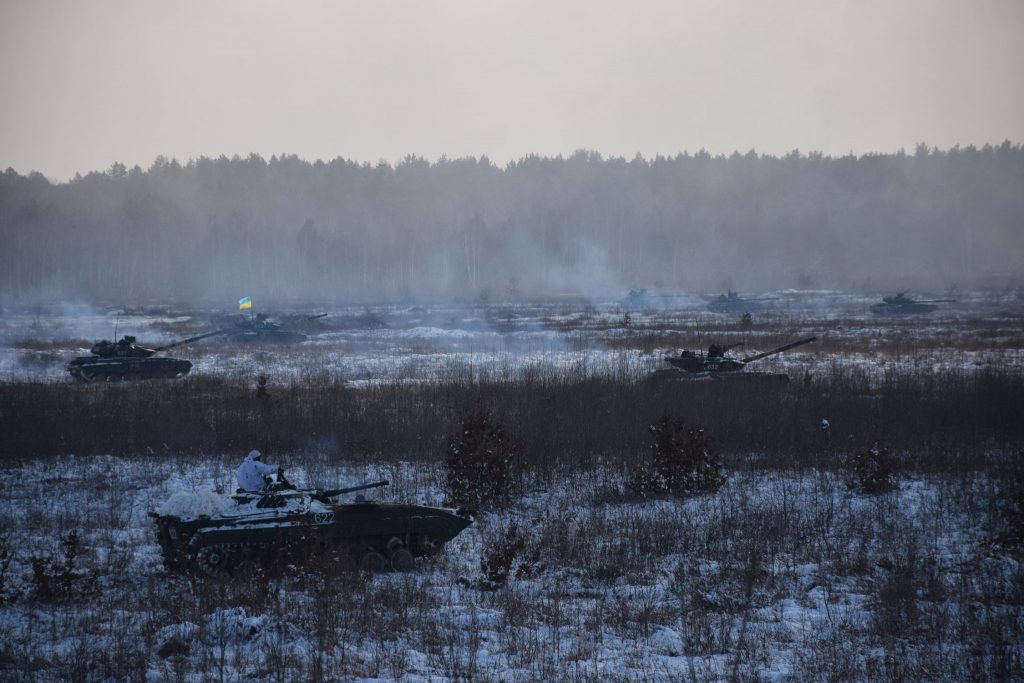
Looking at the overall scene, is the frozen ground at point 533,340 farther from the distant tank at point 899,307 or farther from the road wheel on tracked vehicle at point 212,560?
the road wheel on tracked vehicle at point 212,560

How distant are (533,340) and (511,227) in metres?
80.4

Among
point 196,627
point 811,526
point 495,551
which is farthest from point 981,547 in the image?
point 196,627

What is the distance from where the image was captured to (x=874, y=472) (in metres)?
14.3

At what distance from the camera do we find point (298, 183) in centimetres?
14812

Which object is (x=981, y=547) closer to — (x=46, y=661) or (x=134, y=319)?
(x=46, y=661)

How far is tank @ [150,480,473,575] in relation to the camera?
9.99 metres

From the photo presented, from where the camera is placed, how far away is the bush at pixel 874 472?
14180 mm

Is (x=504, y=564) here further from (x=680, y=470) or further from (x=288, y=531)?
(x=680, y=470)

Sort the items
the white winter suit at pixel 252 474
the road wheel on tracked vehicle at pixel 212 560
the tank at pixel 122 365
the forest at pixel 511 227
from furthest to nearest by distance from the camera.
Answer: the forest at pixel 511 227, the tank at pixel 122 365, the white winter suit at pixel 252 474, the road wheel on tracked vehicle at pixel 212 560

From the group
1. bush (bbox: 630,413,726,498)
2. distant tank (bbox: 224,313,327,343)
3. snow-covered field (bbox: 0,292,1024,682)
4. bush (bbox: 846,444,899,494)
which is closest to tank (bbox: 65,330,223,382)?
snow-covered field (bbox: 0,292,1024,682)

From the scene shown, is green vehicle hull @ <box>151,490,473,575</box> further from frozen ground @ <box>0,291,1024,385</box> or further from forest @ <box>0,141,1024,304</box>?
forest @ <box>0,141,1024,304</box>

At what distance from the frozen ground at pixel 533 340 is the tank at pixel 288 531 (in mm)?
15537

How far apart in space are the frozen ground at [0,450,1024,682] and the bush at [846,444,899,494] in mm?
426

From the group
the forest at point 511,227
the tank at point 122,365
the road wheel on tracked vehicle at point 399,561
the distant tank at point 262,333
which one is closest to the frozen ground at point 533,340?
the distant tank at point 262,333
